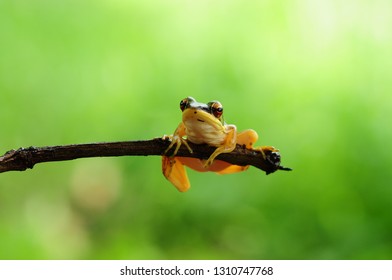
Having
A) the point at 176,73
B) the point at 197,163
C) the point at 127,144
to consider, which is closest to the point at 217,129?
the point at 197,163

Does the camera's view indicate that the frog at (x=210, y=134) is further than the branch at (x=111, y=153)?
Yes

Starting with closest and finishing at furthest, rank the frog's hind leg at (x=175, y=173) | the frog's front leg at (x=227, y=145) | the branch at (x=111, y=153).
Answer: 1. the branch at (x=111, y=153)
2. the frog's front leg at (x=227, y=145)
3. the frog's hind leg at (x=175, y=173)

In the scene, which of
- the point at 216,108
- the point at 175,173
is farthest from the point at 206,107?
the point at 175,173

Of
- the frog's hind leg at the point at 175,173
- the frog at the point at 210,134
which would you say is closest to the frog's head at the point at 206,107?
the frog at the point at 210,134

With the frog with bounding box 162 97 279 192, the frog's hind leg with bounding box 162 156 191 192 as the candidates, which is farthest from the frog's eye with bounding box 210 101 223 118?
the frog's hind leg with bounding box 162 156 191 192

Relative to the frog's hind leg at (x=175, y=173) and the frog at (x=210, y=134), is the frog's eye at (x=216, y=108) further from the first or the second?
the frog's hind leg at (x=175, y=173)

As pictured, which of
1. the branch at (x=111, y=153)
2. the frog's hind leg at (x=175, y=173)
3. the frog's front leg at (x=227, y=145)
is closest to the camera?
the branch at (x=111, y=153)
